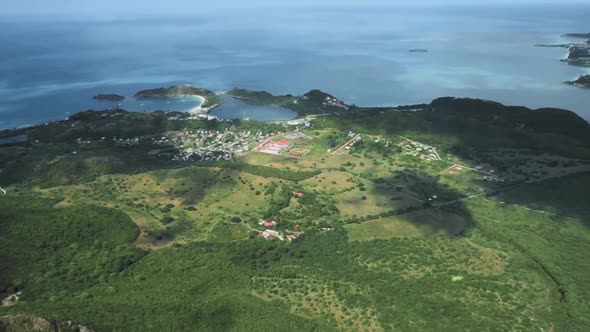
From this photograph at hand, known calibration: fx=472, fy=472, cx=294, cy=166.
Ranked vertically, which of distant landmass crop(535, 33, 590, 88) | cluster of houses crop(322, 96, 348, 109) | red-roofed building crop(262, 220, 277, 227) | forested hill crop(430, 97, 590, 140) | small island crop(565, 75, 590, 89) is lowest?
red-roofed building crop(262, 220, 277, 227)

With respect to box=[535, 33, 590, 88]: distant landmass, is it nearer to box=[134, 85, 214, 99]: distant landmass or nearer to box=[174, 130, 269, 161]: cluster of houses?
box=[174, 130, 269, 161]: cluster of houses

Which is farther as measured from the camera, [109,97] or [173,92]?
[173,92]

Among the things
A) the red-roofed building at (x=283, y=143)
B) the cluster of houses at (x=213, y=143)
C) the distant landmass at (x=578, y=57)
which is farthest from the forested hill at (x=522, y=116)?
the distant landmass at (x=578, y=57)

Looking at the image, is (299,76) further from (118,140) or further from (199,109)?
(118,140)

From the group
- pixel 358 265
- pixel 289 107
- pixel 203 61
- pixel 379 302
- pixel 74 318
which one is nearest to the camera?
pixel 74 318

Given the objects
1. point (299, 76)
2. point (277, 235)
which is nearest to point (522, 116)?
point (277, 235)

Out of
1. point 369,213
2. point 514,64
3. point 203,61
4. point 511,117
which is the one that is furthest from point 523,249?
point 203,61

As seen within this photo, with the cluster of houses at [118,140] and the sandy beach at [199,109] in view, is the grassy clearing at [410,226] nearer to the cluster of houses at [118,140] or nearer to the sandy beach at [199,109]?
the cluster of houses at [118,140]

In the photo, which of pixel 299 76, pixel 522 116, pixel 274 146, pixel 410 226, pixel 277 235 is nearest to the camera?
pixel 277 235

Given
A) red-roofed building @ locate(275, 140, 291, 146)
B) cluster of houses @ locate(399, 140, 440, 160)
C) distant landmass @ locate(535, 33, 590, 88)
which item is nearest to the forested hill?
cluster of houses @ locate(399, 140, 440, 160)

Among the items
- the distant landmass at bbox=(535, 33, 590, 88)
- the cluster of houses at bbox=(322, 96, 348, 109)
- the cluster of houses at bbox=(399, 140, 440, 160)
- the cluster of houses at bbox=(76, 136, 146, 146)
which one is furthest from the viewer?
the distant landmass at bbox=(535, 33, 590, 88)

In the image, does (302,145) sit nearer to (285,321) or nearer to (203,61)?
(285,321)
